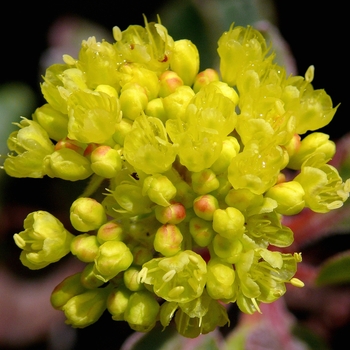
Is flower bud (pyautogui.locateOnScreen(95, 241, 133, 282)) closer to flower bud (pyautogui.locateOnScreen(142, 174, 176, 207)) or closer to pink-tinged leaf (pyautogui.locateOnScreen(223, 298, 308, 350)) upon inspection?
flower bud (pyautogui.locateOnScreen(142, 174, 176, 207))

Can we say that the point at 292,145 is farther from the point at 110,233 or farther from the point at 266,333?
the point at 266,333

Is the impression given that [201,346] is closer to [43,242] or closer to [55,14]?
[43,242]

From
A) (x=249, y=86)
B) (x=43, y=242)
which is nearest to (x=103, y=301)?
(x=43, y=242)

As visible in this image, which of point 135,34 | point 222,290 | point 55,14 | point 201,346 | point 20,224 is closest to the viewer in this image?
point 222,290

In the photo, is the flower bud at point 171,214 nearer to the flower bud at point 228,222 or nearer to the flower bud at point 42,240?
the flower bud at point 228,222

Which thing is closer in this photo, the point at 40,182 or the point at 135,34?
the point at 135,34

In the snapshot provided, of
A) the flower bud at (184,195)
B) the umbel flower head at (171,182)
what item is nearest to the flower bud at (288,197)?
the umbel flower head at (171,182)

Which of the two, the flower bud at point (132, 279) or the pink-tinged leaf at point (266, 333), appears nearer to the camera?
the flower bud at point (132, 279)
